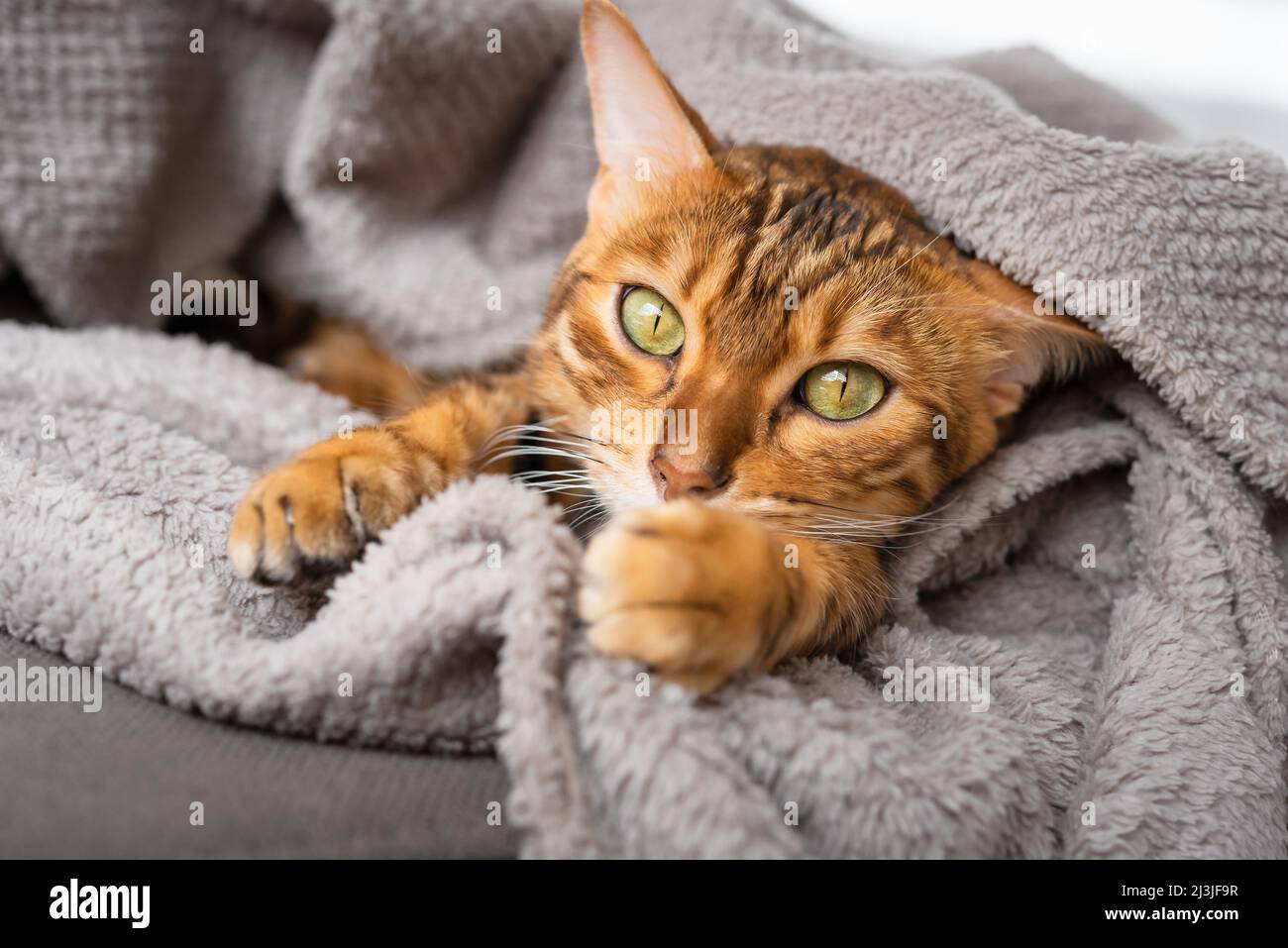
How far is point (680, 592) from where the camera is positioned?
0.66 m

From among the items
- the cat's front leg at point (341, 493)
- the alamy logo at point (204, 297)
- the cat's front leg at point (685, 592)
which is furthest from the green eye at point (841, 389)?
the alamy logo at point (204, 297)

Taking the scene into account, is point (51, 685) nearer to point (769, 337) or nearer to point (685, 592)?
point (685, 592)

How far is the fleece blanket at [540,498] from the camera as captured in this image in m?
0.72

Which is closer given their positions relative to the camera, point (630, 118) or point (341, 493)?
point (341, 493)

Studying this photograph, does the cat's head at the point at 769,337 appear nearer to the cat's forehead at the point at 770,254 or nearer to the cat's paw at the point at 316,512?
the cat's forehead at the point at 770,254

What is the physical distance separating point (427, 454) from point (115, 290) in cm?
87

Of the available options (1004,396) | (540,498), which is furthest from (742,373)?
(1004,396)

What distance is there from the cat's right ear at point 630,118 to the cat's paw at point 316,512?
513 millimetres

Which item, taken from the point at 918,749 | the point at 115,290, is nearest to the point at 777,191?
the point at 918,749

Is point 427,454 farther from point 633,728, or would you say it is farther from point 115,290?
point 115,290

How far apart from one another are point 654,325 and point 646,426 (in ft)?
0.48

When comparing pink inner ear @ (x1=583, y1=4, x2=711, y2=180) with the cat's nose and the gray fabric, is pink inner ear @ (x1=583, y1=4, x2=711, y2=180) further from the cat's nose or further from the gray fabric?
the gray fabric

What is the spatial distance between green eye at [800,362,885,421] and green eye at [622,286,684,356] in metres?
0.16
